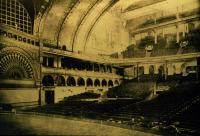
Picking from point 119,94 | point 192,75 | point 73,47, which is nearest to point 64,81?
point 73,47

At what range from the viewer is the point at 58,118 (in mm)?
11992

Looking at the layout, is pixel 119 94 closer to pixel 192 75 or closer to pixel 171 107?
pixel 171 107

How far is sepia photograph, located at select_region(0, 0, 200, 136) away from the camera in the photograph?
32.7 feet

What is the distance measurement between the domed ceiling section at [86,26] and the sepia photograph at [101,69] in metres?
0.05

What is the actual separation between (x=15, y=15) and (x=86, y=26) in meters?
3.55

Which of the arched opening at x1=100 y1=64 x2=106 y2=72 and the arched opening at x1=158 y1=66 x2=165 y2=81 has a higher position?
the arched opening at x1=100 y1=64 x2=106 y2=72

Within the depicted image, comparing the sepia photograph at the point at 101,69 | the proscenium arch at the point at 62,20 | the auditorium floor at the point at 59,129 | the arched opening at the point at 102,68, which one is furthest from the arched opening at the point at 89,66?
the auditorium floor at the point at 59,129

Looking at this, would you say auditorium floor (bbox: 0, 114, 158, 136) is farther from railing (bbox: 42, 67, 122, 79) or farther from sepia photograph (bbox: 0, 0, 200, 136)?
railing (bbox: 42, 67, 122, 79)

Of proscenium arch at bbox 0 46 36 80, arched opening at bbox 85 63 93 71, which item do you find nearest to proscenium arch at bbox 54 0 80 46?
proscenium arch at bbox 0 46 36 80

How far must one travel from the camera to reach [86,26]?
1409 centimetres

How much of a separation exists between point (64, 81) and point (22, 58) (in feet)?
8.80

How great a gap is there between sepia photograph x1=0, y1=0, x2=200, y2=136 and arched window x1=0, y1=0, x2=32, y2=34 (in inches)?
1.6

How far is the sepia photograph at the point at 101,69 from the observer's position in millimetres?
9953

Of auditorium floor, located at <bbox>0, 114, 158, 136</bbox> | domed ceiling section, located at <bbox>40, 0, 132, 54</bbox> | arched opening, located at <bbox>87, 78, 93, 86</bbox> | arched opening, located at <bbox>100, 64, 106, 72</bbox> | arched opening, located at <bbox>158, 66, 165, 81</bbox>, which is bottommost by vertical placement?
auditorium floor, located at <bbox>0, 114, 158, 136</bbox>
